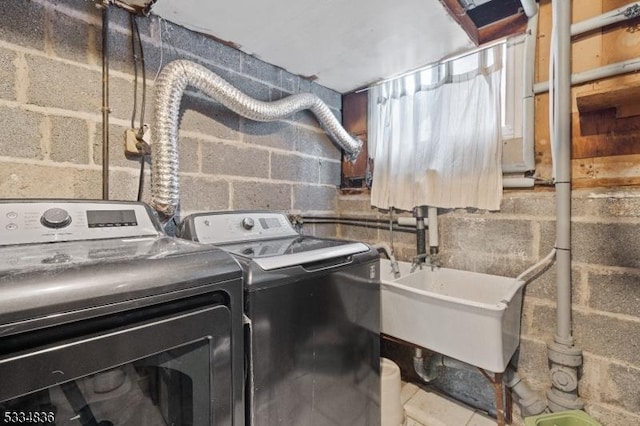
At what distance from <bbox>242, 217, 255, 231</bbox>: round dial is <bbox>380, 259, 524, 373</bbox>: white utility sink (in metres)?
0.70

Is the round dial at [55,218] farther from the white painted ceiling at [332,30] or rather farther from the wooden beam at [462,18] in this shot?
the wooden beam at [462,18]

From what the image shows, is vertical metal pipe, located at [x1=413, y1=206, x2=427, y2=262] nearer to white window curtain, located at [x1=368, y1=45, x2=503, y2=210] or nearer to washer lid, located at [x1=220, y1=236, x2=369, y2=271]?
white window curtain, located at [x1=368, y1=45, x2=503, y2=210]

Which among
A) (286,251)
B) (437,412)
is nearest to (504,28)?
(286,251)

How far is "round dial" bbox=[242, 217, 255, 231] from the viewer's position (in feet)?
4.71

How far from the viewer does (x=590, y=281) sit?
137 cm

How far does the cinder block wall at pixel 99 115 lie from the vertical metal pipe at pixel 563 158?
136 centimetres

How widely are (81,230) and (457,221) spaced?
5.58 ft

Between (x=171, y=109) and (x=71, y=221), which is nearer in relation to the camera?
(x=71, y=221)

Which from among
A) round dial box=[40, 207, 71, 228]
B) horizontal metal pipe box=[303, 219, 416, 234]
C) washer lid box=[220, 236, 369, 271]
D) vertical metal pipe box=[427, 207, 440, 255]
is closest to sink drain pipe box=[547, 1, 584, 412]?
vertical metal pipe box=[427, 207, 440, 255]

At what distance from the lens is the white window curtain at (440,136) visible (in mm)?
1635

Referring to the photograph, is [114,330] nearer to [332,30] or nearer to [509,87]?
[332,30]

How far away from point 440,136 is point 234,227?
1253 mm

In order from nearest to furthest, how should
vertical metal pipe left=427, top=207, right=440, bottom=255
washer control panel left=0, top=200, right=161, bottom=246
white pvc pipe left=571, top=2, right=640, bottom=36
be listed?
washer control panel left=0, top=200, right=161, bottom=246
white pvc pipe left=571, top=2, right=640, bottom=36
vertical metal pipe left=427, top=207, right=440, bottom=255

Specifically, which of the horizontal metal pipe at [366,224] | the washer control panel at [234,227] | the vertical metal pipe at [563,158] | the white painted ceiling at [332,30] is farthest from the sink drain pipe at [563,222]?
the washer control panel at [234,227]
